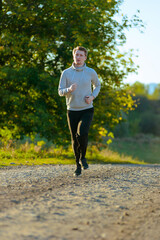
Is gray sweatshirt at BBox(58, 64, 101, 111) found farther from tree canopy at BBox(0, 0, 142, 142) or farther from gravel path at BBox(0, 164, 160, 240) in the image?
tree canopy at BBox(0, 0, 142, 142)

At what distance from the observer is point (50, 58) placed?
15.3 metres

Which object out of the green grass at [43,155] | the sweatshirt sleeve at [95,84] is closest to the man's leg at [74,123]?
the sweatshirt sleeve at [95,84]

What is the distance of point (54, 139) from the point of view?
14.6 meters

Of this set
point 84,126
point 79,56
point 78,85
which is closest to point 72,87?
point 78,85

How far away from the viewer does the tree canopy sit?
13805 mm

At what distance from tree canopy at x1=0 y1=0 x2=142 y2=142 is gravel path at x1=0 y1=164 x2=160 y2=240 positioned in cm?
719

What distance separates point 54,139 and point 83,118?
7630 millimetres

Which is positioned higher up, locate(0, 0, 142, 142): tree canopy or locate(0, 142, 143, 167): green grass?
locate(0, 0, 142, 142): tree canopy

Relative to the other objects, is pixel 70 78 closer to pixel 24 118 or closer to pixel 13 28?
pixel 24 118

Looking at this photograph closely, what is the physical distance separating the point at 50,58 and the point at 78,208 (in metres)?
11.4

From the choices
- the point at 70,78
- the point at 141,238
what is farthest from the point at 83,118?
the point at 141,238

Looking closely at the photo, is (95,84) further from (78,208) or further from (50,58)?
(50,58)

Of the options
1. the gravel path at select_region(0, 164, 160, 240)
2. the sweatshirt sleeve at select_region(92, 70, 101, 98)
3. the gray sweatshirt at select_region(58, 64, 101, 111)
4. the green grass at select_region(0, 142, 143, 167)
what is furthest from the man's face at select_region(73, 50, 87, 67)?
the green grass at select_region(0, 142, 143, 167)

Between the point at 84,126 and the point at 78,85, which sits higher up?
the point at 78,85
